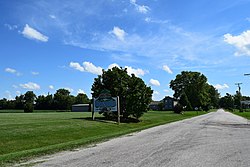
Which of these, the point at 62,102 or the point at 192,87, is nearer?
the point at 192,87

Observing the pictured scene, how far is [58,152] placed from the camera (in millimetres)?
12930

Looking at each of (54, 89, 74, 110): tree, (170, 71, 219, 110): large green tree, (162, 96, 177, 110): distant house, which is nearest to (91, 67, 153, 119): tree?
(170, 71, 219, 110): large green tree

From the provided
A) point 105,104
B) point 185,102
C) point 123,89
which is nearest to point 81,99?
point 185,102

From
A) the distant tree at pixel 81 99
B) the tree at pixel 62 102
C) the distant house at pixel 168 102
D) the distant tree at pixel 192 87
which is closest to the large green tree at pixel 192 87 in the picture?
the distant tree at pixel 192 87

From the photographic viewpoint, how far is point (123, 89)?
1433 inches

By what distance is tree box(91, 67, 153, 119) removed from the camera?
119 feet

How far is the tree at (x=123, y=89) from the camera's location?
119 ft

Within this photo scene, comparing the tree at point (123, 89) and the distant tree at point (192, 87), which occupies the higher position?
the distant tree at point (192, 87)

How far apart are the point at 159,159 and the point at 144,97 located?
27.4 metres

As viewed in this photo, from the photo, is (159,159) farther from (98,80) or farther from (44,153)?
(98,80)

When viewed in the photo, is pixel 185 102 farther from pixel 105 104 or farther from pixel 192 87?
pixel 105 104

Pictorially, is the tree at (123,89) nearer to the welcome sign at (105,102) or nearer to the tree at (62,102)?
the welcome sign at (105,102)

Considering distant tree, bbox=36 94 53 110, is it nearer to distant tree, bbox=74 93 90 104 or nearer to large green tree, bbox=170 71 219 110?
distant tree, bbox=74 93 90 104

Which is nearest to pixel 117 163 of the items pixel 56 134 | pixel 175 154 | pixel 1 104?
pixel 175 154
